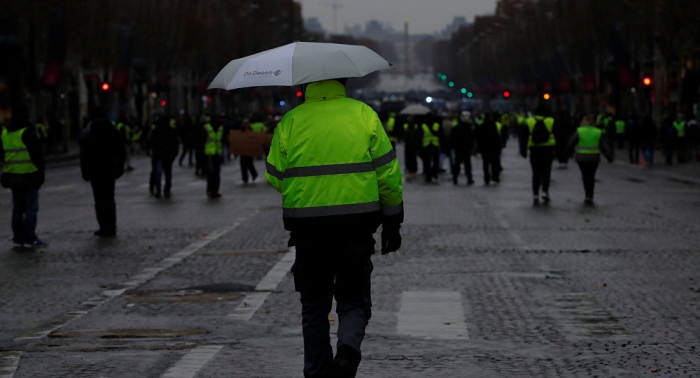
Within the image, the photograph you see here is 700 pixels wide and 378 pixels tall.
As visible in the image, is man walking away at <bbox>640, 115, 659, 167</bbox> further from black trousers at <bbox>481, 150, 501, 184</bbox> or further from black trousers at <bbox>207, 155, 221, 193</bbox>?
black trousers at <bbox>207, 155, 221, 193</bbox>

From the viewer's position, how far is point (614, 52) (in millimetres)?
60312

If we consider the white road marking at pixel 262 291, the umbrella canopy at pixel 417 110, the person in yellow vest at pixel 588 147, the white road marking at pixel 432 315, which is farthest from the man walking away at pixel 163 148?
the white road marking at pixel 432 315

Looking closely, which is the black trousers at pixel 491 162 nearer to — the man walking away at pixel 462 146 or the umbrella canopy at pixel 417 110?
the man walking away at pixel 462 146

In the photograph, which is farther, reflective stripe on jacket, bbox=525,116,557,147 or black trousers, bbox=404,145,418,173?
black trousers, bbox=404,145,418,173

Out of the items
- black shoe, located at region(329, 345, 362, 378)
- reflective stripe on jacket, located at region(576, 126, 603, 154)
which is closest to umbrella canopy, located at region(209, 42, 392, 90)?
black shoe, located at region(329, 345, 362, 378)

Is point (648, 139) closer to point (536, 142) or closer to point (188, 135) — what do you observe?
point (188, 135)

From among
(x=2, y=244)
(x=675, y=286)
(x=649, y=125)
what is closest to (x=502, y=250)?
(x=675, y=286)

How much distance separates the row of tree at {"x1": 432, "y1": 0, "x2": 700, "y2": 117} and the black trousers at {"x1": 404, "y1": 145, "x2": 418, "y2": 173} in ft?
36.4

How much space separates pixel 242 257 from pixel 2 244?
144 inches

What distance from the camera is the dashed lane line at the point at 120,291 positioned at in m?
9.42

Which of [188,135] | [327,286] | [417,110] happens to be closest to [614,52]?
[188,135]

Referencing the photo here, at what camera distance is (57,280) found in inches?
492

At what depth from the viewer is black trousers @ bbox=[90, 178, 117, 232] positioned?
1734cm

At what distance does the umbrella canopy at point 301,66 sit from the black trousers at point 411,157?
25.5m
